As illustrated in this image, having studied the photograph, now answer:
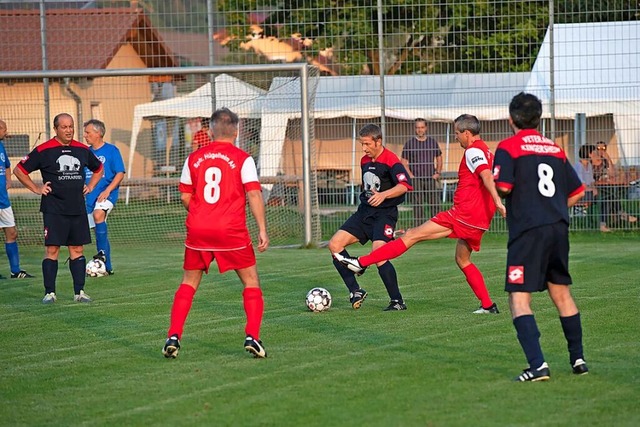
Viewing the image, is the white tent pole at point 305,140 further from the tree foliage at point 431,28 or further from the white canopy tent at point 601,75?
the white canopy tent at point 601,75

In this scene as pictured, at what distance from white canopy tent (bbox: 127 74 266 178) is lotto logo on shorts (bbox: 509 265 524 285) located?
1183 centimetres

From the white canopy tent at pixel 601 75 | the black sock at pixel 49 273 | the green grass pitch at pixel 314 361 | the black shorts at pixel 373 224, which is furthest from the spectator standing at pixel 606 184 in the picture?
the black sock at pixel 49 273

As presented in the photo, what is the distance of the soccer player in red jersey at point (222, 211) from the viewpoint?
7.56 meters

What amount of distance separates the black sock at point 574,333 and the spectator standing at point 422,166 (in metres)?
10.7

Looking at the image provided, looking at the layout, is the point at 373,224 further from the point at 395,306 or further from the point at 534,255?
the point at 534,255

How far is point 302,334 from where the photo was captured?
8.74 m

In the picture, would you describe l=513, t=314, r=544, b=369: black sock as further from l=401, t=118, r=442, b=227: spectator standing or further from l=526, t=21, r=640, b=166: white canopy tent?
l=526, t=21, r=640, b=166: white canopy tent

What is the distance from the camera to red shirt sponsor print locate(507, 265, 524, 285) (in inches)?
259

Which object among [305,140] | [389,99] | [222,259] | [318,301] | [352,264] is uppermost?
[389,99]

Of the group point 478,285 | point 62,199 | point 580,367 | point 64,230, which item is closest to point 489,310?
point 478,285

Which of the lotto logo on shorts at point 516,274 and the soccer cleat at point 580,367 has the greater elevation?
the lotto logo on shorts at point 516,274

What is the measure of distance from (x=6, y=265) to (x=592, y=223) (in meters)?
9.90

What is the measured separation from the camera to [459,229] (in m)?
9.70

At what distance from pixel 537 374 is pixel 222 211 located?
2.59 m
